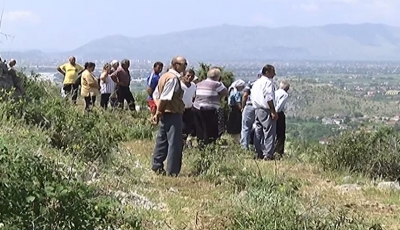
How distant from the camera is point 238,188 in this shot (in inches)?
305

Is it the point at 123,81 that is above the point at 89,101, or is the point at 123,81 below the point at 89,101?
above

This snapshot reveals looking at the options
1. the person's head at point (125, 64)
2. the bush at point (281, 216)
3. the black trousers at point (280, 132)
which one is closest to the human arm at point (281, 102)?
the black trousers at point (280, 132)

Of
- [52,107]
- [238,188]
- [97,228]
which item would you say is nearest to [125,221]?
[97,228]

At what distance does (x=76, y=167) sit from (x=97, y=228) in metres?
2.05

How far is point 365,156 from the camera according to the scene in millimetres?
9906

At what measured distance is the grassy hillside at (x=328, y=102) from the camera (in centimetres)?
6159

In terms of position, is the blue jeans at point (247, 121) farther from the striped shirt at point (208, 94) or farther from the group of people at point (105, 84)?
the group of people at point (105, 84)

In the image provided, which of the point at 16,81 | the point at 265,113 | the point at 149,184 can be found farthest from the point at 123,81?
the point at 149,184

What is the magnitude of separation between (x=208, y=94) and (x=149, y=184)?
12.0ft

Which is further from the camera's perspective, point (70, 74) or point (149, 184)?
point (70, 74)

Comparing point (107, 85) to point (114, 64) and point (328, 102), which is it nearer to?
point (114, 64)

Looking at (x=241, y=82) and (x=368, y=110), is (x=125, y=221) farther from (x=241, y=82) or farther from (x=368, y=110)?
(x=368, y=110)

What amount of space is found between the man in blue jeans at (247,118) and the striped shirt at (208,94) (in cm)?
85

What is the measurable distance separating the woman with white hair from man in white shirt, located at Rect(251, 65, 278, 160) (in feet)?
4.78
